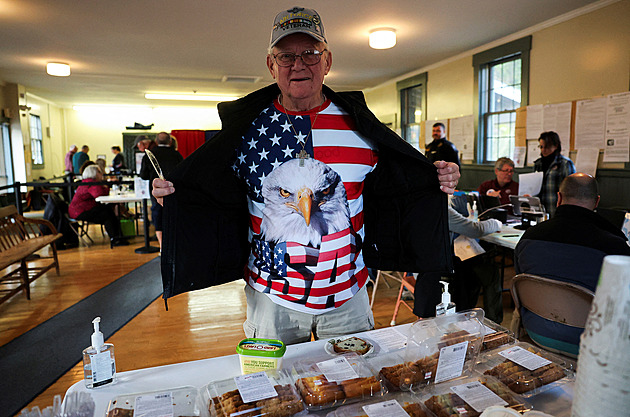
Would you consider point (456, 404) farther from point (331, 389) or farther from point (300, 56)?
point (300, 56)

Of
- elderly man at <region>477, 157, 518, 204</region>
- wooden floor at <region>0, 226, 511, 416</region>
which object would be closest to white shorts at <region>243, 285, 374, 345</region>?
wooden floor at <region>0, 226, 511, 416</region>

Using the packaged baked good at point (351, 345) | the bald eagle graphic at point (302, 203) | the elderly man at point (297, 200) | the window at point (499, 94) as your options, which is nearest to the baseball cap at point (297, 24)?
the elderly man at point (297, 200)

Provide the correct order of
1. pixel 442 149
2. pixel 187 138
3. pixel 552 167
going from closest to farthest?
1. pixel 552 167
2. pixel 442 149
3. pixel 187 138

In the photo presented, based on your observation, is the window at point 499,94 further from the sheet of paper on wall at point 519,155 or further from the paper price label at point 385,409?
the paper price label at point 385,409

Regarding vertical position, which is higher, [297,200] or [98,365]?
[297,200]

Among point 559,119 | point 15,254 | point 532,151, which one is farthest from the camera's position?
point 532,151

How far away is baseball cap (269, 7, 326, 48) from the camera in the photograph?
4.52ft

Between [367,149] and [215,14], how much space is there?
431 centimetres

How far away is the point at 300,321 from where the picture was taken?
4.68 ft

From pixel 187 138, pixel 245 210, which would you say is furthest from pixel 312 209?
pixel 187 138

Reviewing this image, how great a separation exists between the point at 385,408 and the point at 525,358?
1.47 feet

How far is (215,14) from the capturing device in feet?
16.5

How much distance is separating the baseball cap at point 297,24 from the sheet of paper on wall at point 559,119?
5217 millimetres

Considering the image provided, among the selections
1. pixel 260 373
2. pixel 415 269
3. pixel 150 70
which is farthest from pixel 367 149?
pixel 150 70
